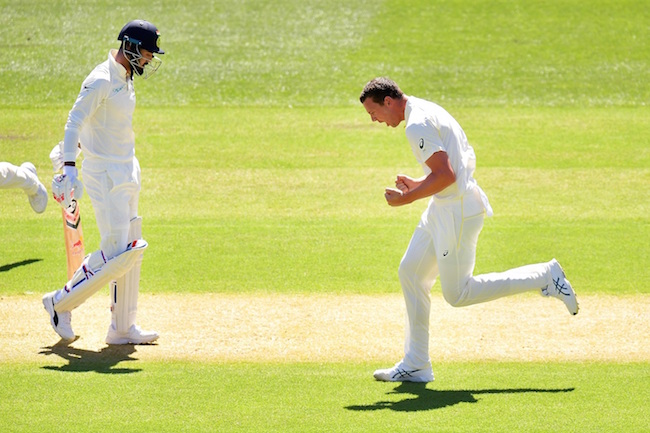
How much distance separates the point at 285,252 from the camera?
10.2 m

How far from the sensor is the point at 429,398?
6449mm

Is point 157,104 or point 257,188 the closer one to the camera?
point 257,188

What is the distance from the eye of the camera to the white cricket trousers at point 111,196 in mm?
7395

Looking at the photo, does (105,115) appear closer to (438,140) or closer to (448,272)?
(438,140)

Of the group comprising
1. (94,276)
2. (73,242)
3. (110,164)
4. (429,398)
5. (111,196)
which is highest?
(110,164)

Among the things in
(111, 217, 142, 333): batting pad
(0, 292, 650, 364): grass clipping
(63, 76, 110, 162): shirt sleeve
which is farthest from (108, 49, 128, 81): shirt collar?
(0, 292, 650, 364): grass clipping

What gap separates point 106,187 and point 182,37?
12.4 m

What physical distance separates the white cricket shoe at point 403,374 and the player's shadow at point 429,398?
8 cm

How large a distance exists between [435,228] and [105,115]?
2.59 m

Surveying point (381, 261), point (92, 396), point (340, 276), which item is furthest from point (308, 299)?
point (92, 396)

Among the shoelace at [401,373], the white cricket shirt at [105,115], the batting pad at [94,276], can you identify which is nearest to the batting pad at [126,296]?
the batting pad at [94,276]

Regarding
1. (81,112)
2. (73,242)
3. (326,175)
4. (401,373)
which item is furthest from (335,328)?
(326,175)

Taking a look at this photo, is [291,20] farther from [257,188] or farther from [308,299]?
[308,299]

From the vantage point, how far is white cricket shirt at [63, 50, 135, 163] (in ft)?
23.8
